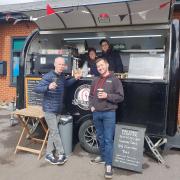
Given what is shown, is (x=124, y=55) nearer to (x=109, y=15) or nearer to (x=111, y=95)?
(x=109, y=15)

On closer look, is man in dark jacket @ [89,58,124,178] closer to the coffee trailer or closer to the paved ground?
the paved ground

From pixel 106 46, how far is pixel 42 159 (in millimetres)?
2464

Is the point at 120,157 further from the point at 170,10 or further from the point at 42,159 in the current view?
the point at 170,10

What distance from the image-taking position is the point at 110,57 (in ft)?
19.4

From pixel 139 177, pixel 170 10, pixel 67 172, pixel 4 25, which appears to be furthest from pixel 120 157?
pixel 4 25

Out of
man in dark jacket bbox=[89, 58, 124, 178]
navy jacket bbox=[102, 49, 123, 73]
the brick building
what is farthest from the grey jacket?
the brick building

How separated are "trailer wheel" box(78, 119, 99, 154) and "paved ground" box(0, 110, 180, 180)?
134mm

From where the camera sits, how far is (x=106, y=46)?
5.88 metres

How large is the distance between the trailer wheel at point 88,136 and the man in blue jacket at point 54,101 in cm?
54

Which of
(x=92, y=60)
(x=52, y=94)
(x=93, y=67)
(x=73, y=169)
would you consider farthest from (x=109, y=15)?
(x=73, y=169)

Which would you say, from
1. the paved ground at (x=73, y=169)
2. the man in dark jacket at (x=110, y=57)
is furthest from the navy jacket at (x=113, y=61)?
the paved ground at (x=73, y=169)

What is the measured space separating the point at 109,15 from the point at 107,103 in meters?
2.20

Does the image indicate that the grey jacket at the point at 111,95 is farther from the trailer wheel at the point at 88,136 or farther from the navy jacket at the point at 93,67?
the navy jacket at the point at 93,67

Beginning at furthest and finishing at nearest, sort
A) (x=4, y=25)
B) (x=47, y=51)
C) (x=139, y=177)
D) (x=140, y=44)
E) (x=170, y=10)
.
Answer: (x=4, y=25), (x=140, y=44), (x=47, y=51), (x=170, y=10), (x=139, y=177)
